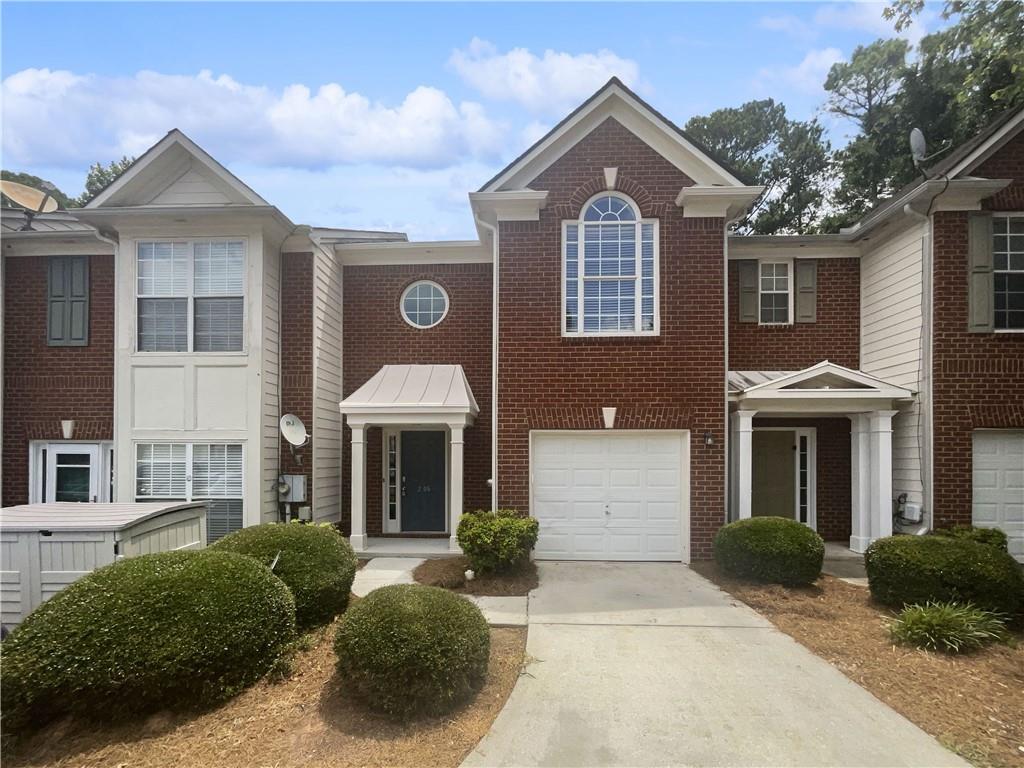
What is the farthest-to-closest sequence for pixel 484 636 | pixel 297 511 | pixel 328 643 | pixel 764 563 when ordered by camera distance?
pixel 297 511
pixel 764 563
pixel 328 643
pixel 484 636

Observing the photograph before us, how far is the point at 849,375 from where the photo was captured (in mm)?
9406

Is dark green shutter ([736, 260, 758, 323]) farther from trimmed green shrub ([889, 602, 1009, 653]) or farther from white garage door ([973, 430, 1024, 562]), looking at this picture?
trimmed green shrub ([889, 602, 1009, 653])

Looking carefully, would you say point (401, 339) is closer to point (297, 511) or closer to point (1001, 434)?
point (297, 511)

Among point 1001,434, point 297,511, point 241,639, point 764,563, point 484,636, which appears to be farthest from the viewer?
point 297,511

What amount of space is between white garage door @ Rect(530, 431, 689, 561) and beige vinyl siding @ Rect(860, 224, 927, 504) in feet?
13.3

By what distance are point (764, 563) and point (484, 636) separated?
4759mm

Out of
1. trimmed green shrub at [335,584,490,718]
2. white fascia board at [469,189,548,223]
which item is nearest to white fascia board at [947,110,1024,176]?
white fascia board at [469,189,548,223]

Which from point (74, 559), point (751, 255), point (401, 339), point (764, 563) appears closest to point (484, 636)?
point (74, 559)

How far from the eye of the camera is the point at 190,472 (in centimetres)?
959

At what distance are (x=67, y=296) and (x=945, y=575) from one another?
1471cm

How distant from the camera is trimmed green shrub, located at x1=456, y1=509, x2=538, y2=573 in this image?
7.80 metres

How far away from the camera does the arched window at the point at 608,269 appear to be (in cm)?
951

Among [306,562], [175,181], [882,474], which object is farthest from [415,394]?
[882,474]

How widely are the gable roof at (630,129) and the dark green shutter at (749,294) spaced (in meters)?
2.35
